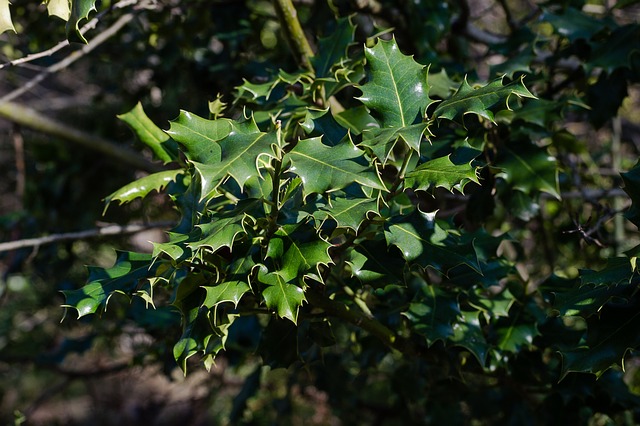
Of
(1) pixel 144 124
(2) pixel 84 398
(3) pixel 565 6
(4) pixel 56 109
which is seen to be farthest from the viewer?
(2) pixel 84 398

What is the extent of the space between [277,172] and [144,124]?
0.58m

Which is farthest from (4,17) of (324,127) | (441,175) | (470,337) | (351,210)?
(470,337)

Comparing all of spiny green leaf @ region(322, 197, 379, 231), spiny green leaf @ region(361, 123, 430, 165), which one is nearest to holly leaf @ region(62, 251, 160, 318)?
spiny green leaf @ region(322, 197, 379, 231)

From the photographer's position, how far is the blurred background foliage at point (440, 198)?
193cm

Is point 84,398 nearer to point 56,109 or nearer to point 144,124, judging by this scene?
point 56,109

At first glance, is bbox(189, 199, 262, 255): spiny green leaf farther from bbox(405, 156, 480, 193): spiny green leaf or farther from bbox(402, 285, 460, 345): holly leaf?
bbox(402, 285, 460, 345): holly leaf

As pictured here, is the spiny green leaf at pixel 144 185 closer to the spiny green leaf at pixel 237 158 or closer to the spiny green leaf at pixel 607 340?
the spiny green leaf at pixel 237 158

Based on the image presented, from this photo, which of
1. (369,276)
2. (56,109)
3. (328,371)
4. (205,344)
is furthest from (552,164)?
(56,109)

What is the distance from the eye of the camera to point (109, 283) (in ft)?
4.44

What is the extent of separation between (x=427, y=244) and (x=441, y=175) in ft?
0.56

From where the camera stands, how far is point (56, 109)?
4.63 m

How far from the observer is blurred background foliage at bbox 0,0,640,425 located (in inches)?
76.2

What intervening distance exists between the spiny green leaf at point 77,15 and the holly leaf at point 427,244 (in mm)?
689

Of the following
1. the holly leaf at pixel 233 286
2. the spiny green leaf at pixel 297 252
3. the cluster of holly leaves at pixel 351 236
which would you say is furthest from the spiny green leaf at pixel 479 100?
the holly leaf at pixel 233 286
